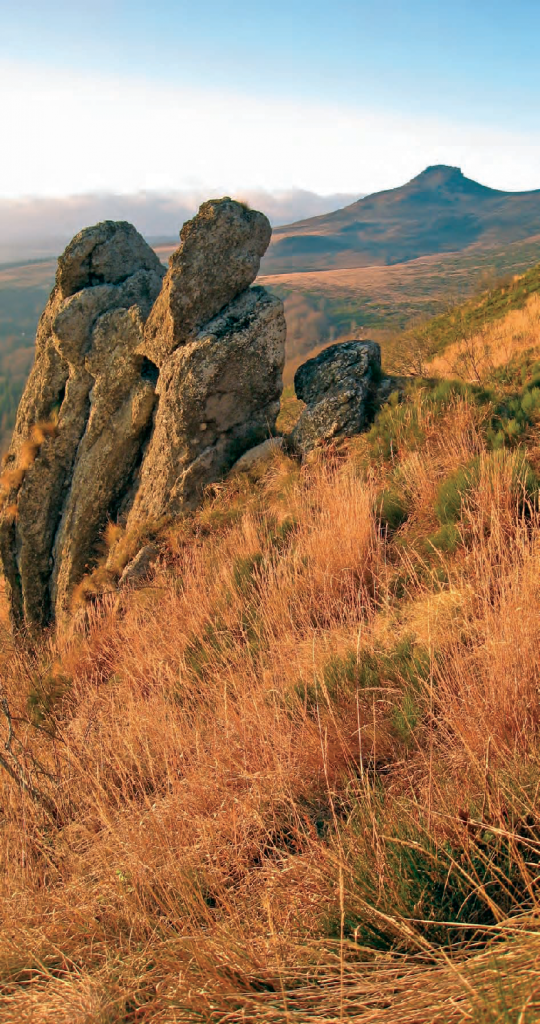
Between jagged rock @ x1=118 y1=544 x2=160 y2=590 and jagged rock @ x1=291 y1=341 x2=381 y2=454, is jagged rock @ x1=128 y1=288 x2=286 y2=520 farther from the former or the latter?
jagged rock @ x1=118 y1=544 x2=160 y2=590

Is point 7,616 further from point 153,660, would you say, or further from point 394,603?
point 394,603

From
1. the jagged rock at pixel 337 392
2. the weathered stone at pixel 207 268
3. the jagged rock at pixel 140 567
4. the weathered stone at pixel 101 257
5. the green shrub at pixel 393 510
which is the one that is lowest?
the jagged rock at pixel 140 567

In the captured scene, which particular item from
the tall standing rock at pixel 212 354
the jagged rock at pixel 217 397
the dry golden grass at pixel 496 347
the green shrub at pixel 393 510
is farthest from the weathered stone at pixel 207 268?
the green shrub at pixel 393 510

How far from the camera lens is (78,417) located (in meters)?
11.9

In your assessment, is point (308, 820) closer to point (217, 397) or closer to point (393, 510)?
point (393, 510)

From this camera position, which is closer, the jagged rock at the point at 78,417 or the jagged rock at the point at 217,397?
the jagged rock at the point at 217,397

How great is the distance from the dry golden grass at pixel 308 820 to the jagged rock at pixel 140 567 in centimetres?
317

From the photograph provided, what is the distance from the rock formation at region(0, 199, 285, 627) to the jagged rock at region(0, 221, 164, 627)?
0.02m

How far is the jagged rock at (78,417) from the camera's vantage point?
35.9ft

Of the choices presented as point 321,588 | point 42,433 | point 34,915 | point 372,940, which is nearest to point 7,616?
point 42,433

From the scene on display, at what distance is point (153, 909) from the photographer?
2105 millimetres

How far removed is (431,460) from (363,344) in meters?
3.92

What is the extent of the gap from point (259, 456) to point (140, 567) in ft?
8.45

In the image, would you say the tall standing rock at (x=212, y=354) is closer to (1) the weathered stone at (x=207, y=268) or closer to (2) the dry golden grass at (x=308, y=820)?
(1) the weathered stone at (x=207, y=268)
